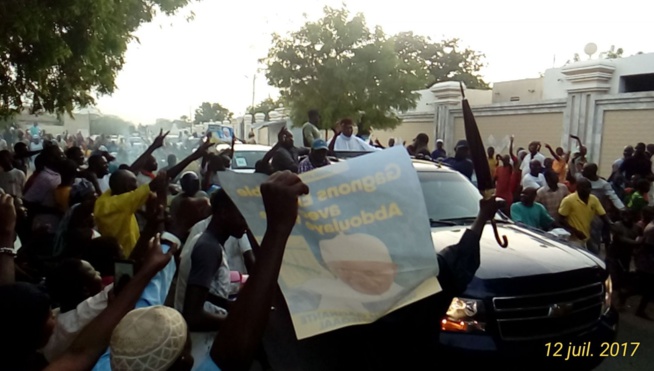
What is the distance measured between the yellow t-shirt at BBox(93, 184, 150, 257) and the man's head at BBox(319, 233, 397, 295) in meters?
2.42

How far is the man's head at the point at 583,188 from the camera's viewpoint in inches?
252

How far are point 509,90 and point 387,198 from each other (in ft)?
94.3

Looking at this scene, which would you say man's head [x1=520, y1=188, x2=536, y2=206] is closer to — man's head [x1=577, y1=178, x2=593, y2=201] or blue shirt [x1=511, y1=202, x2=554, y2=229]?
blue shirt [x1=511, y1=202, x2=554, y2=229]

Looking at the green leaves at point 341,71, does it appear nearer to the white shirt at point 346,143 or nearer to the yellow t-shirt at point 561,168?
the yellow t-shirt at point 561,168

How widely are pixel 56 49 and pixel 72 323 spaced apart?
175 inches

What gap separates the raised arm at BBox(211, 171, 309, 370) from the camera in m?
1.72

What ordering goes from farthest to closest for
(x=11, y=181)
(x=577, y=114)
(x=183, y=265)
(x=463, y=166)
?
(x=577, y=114), (x=463, y=166), (x=11, y=181), (x=183, y=265)

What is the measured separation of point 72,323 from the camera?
256 cm

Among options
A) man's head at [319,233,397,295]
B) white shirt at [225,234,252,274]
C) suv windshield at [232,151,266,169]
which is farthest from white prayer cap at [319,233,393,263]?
suv windshield at [232,151,266,169]

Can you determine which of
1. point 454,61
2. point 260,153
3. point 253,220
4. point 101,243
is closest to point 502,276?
point 253,220

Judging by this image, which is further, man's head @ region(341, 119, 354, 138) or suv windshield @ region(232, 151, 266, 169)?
suv windshield @ region(232, 151, 266, 169)

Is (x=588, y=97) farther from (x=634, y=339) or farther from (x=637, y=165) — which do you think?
(x=634, y=339)

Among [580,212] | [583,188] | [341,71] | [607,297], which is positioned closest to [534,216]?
[580,212]

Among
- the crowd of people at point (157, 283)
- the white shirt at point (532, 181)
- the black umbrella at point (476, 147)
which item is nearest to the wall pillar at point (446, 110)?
the white shirt at point (532, 181)
